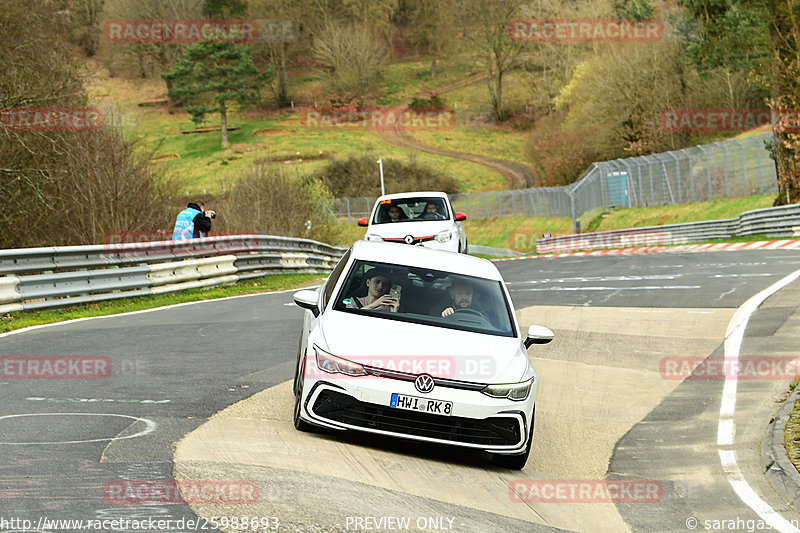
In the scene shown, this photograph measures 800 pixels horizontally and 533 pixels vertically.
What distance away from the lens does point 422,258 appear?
A: 28.7 feet

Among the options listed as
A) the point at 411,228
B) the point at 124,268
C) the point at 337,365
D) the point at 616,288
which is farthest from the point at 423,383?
the point at 616,288

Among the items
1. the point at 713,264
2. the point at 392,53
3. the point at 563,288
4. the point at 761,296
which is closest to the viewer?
the point at 761,296

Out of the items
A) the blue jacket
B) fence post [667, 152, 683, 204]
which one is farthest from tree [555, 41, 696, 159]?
the blue jacket

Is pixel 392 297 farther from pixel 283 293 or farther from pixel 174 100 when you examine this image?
pixel 174 100

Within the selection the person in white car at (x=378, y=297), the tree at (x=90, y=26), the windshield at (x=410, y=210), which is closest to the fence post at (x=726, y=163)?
the windshield at (x=410, y=210)

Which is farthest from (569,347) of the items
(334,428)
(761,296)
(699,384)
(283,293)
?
(283,293)

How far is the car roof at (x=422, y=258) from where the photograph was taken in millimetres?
8547

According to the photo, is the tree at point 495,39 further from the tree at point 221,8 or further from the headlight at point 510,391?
the headlight at point 510,391

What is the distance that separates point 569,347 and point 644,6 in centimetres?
7011

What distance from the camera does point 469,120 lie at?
119 meters

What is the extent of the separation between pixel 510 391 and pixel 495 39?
107 m

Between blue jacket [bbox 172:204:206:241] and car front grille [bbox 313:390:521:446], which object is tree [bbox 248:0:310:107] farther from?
car front grille [bbox 313:390:521:446]

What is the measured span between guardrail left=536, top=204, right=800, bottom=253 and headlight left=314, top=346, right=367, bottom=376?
27492mm

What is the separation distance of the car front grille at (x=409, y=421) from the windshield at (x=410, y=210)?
1217 cm
